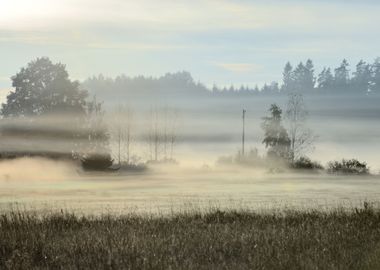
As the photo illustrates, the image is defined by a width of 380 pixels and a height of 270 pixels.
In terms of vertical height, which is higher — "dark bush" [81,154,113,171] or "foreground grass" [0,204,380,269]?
"foreground grass" [0,204,380,269]

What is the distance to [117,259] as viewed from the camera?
756 inches

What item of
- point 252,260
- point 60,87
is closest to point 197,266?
point 252,260

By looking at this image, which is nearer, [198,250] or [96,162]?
[198,250]

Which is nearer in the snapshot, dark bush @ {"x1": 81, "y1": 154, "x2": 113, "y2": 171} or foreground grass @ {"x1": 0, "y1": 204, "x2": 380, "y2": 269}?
foreground grass @ {"x1": 0, "y1": 204, "x2": 380, "y2": 269}

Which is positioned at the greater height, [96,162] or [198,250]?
[198,250]

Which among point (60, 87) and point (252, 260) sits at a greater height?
point (60, 87)

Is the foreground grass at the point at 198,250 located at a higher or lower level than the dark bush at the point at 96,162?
higher

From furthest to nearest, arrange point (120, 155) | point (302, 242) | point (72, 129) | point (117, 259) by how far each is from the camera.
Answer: point (120, 155)
point (72, 129)
point (302, 242)
point (117, 259)

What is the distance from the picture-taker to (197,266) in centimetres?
1875

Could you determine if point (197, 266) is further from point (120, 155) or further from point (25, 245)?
point (120, 155)

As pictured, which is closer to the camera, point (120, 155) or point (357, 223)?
point (357, 223)

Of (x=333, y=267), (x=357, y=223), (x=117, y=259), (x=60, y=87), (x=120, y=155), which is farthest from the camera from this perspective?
(x=120, y=155)

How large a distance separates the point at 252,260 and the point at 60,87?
242ft

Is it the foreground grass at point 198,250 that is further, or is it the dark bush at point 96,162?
the dark bush at point 96,162
